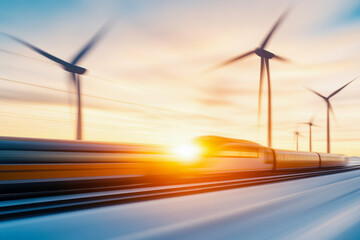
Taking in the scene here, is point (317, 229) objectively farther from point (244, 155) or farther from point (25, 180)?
point (244, 155)

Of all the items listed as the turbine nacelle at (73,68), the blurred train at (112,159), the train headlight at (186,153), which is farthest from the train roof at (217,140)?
the turbine nacelle at (73,68)

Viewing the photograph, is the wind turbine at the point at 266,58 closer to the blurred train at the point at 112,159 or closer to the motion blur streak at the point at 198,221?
the blurred train at the point at 112,159

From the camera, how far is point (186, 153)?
1550cm

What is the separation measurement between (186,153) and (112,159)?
526cm

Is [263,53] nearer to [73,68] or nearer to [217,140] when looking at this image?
[217,140]

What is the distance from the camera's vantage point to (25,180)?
28.3 ft

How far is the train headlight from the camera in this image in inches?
588

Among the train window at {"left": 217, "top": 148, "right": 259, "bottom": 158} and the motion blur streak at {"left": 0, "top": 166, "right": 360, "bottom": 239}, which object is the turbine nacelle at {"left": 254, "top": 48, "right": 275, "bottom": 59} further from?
the motion blur streak at {"left": 0, "top": 166, "right": 360, "bottom": 239}

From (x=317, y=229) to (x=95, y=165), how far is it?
8115 millimetres

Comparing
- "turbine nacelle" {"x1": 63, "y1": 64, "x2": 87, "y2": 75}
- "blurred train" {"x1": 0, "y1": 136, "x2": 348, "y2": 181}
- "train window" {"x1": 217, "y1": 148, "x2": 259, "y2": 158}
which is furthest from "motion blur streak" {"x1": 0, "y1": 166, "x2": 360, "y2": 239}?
"turbine nacelle" {"x1": 63, "y1": 64, "x2": 87, "y2": 75}

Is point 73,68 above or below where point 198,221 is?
above

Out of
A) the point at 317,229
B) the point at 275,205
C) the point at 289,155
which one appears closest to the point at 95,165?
the point at 275,205

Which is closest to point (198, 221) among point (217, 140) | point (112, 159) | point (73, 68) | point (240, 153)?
point (112, 159)

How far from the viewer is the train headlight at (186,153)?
14927 mm
